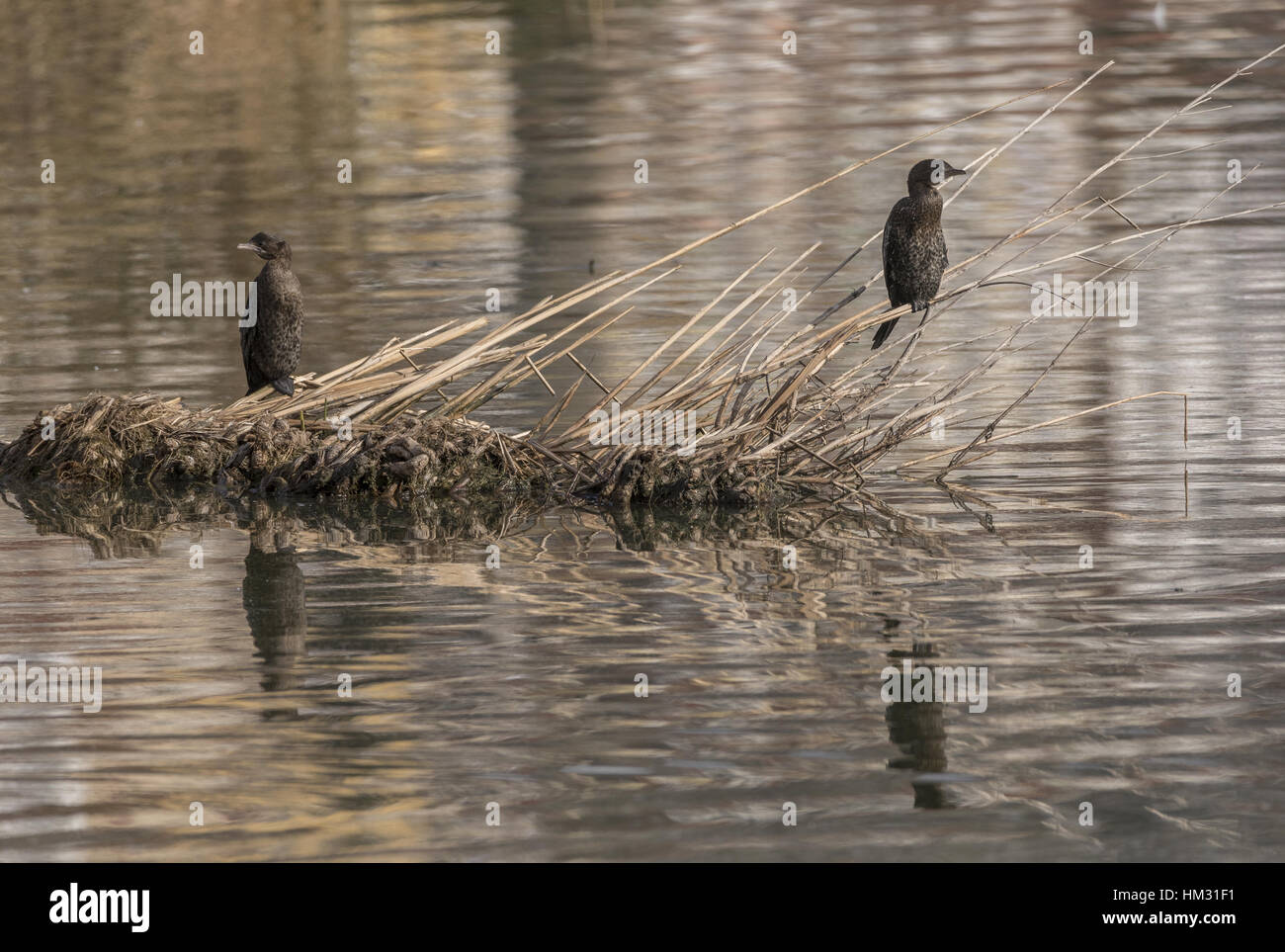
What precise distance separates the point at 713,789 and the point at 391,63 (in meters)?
23.2

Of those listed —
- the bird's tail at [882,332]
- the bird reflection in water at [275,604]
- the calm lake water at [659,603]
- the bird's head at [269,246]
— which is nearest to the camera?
the calm lake water at [659,603]

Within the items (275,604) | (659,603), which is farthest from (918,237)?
(275,604)

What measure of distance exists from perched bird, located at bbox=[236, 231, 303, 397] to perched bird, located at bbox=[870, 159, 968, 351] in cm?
267

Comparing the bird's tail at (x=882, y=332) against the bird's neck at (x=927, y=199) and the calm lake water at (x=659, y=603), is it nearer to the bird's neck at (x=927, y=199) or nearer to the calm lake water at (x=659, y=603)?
the bird's neck at (x=927, y=199)

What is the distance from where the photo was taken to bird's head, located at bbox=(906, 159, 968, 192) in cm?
786

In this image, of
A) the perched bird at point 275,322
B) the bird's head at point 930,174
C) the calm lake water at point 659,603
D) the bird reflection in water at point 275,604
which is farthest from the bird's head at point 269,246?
the bird's head at point 930,174

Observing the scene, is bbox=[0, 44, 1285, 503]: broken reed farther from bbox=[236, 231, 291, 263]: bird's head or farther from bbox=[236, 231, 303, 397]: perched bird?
bbox=[236, 231, 291, 263]: bird's head

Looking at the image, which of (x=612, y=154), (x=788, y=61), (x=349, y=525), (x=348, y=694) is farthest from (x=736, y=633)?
(x=788, y=61)

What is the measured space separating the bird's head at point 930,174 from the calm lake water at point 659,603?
0.91 metres

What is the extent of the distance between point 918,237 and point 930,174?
0.25 m

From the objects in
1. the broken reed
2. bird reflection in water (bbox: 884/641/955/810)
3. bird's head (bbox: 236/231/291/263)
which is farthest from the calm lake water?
bird's head (bbox: 236/231/291/263)

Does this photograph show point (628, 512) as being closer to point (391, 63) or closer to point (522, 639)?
point (522, 639)

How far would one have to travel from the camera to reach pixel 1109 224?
14453 millimetres

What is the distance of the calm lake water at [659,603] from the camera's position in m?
5.16
